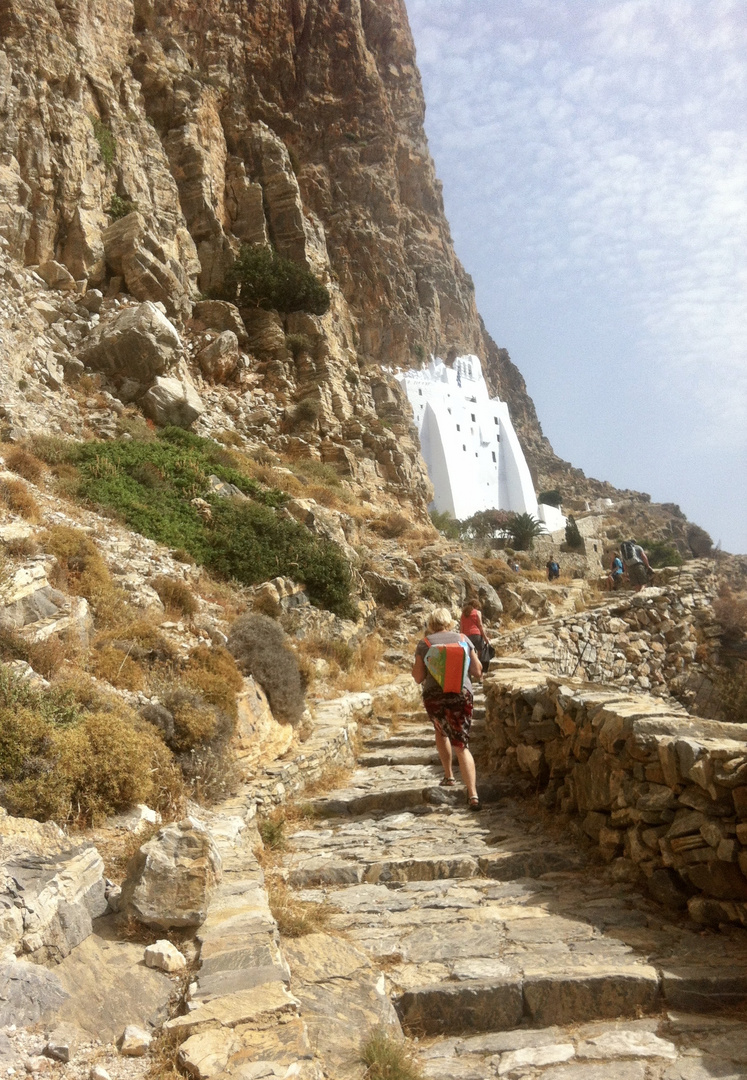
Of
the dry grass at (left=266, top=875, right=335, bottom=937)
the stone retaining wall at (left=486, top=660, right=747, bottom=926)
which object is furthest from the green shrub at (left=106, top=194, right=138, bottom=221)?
the dry grass at (left=266, top=875, right=335, bottom=937)

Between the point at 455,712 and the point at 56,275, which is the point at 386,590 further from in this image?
the point at 56,275

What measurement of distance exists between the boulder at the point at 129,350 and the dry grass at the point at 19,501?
887 centimetres

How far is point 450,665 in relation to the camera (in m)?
6.79

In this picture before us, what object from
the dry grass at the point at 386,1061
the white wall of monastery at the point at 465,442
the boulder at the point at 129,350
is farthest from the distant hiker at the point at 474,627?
the white wall of monastery at the point at 465,442

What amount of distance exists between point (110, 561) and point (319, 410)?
14807 millimetres

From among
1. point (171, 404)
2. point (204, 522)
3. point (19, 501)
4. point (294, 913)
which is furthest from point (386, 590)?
point (294, 913)

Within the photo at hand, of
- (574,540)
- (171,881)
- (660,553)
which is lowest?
(171,881)

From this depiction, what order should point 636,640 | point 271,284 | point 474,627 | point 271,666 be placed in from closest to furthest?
point 271,666
point 474,627
point 636,640
point 271,284

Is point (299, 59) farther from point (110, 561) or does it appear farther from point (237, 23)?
point (110, 561)

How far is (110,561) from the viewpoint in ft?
32.3

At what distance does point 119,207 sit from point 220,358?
18.1 ft

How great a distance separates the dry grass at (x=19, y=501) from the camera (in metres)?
9.53

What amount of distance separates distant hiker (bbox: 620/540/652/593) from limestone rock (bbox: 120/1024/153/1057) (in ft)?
58.1

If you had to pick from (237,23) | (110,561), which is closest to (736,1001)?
(110,561)
